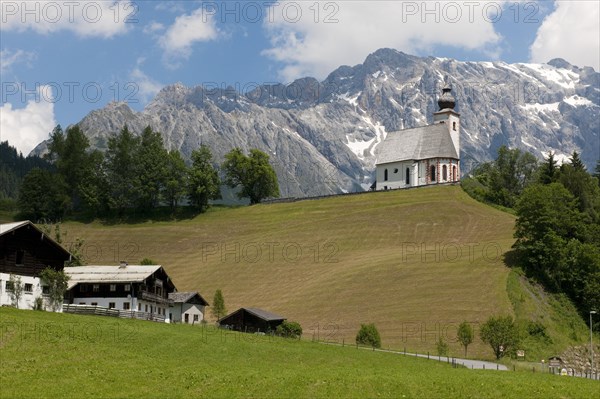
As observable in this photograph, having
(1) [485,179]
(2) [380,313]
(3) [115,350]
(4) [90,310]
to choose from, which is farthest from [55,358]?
(1) [485,179]

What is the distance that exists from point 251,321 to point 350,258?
32.3 metres

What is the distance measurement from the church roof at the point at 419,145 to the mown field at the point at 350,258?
17.2 metres

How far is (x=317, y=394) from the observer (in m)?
36.0

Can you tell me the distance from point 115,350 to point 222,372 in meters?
8.43

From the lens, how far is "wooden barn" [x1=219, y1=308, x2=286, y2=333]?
74.1 metres

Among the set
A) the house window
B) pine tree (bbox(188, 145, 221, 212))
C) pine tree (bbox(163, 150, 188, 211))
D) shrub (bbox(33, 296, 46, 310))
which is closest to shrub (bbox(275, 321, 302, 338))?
shrub (bbox(33, 296, 46, 310))

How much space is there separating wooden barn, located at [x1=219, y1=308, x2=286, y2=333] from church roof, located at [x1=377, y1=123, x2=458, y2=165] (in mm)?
85417

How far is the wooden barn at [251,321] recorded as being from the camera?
243 feet

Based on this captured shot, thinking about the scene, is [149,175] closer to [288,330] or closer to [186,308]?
[186,308]

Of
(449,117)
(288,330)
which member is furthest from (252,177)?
(288,330)

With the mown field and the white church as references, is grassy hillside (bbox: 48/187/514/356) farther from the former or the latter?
the white church

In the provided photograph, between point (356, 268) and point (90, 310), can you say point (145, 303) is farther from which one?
point (356, 268)

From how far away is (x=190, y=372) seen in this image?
131 ft

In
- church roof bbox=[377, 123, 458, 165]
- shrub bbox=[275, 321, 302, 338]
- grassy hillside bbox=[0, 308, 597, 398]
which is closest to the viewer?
grassy hillside bbox=[0, 308, 597, 398]
